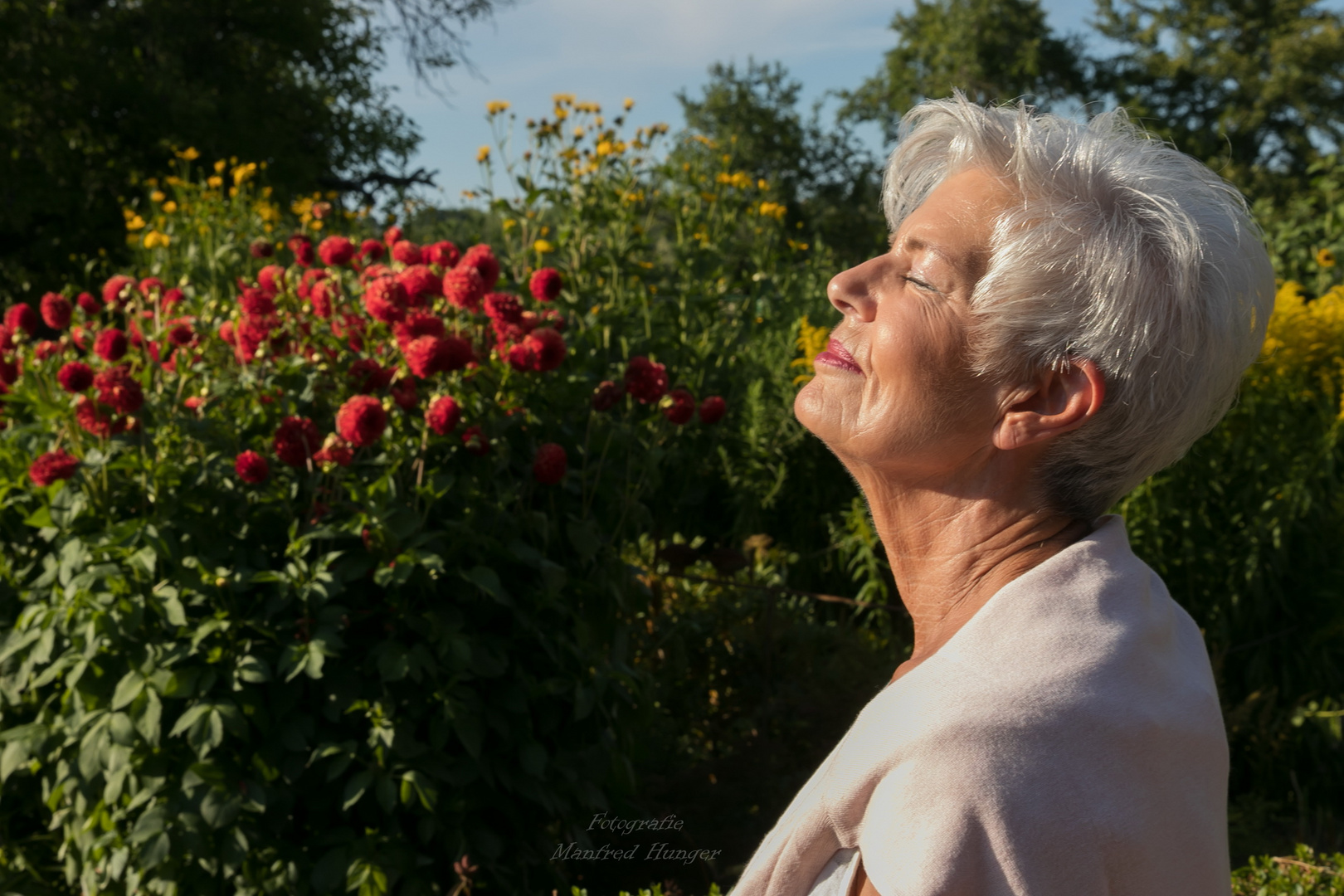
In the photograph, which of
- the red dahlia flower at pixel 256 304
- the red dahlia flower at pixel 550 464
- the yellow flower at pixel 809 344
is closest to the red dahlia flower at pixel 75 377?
the red dahlia flower at pixel 256 304

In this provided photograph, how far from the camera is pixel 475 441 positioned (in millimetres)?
2490

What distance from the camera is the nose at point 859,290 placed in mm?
1437

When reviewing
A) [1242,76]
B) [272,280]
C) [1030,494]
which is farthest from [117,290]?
[1242,76]

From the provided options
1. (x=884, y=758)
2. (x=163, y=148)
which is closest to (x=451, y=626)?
(x=884, y=758)

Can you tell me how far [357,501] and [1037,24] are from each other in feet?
91.6

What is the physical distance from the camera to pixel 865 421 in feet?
4.67

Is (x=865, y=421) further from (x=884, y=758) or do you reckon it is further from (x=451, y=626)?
(x=451, y=626)

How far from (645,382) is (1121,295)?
1599mm

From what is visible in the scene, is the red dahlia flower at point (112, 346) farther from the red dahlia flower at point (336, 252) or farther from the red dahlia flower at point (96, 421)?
the red dahlia flower at point (336, 252)

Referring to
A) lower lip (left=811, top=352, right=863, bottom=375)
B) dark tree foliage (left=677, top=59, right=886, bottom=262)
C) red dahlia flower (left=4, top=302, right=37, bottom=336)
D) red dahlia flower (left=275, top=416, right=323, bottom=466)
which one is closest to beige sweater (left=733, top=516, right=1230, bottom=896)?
lower lip (left=811, top=352, right=863, bottom=375)

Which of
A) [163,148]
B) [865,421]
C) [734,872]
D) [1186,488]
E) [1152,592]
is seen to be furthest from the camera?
[163,148]

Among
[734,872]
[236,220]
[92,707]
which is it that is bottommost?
[734,872]

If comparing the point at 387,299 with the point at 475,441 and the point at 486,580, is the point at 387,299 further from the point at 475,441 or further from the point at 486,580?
the point at 486,580

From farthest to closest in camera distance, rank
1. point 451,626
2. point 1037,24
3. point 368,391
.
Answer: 1. point 1037,24
2. point 368,391
3. point 451,626
